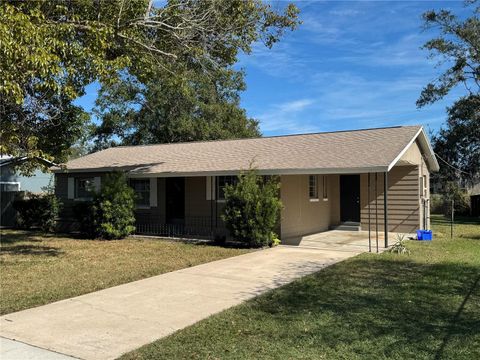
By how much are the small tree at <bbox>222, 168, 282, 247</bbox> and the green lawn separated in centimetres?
414

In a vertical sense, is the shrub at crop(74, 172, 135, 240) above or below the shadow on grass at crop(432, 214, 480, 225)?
above

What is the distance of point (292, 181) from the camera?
15.9 meters

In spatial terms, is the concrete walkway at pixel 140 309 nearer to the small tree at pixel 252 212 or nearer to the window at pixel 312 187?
the small tree at pixel 252 212

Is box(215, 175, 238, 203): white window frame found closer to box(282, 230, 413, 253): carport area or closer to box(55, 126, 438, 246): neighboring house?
box(55, 126, 438, 246): neighboring house

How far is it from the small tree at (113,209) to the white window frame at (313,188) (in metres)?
6.41

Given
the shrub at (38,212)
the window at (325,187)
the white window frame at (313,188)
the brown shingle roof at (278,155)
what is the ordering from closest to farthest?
the brown shingle roof at (278,155) → the white window frame at (313,188) → the window at (325,187) → the shrub at (38,212)

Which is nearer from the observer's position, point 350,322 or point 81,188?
point 350,322

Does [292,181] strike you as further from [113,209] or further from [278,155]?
[113,209]

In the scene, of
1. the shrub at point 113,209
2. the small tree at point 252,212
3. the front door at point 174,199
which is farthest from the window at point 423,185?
the shrub at point 113,209

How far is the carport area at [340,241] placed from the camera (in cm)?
1345

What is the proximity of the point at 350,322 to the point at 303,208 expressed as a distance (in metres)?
10.5

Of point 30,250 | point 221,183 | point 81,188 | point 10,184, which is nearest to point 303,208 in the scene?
point 221,183

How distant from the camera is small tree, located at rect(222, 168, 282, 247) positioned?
1342 centimetres

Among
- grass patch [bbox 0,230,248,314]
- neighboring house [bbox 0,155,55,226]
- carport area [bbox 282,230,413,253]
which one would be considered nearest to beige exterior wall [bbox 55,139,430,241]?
carport area [bbox 282,230,413,253]
